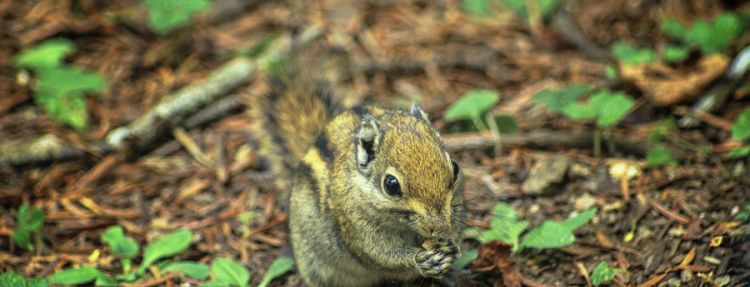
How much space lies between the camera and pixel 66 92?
178 inches

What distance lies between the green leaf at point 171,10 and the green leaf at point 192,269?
5.60ft

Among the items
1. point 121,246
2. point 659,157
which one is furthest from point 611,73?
point 121,246

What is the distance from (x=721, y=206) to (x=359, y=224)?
64.8 inches

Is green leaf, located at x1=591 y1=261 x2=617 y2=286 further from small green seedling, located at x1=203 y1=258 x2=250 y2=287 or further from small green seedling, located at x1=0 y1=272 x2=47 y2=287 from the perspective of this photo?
small green seedling, located at x1=0 y1=272 x2=47 y2=287

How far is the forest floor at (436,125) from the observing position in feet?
11.0

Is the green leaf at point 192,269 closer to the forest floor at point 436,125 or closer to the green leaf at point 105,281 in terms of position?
the forest floor at point 436,125

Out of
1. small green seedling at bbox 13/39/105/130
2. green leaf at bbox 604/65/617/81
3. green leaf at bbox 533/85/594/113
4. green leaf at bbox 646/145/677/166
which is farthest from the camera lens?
small green seedling at bbox 13/39/105/130

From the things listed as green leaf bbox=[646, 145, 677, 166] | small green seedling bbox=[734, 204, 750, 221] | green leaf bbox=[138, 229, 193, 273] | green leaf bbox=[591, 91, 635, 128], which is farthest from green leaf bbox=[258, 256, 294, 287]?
small green seedling bbox=[734, 204, 750, 221]

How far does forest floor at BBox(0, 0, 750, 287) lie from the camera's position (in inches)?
131

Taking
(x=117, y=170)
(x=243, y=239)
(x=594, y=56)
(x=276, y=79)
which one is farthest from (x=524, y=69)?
(x=117, y=170)

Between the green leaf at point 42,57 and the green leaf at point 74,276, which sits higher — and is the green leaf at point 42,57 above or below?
above

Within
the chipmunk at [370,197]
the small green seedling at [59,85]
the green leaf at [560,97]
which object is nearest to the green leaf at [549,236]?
the chipmunk at [370,197]

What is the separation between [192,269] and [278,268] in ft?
1.28

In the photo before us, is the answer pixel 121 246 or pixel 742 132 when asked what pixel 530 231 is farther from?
pixel 121 246
